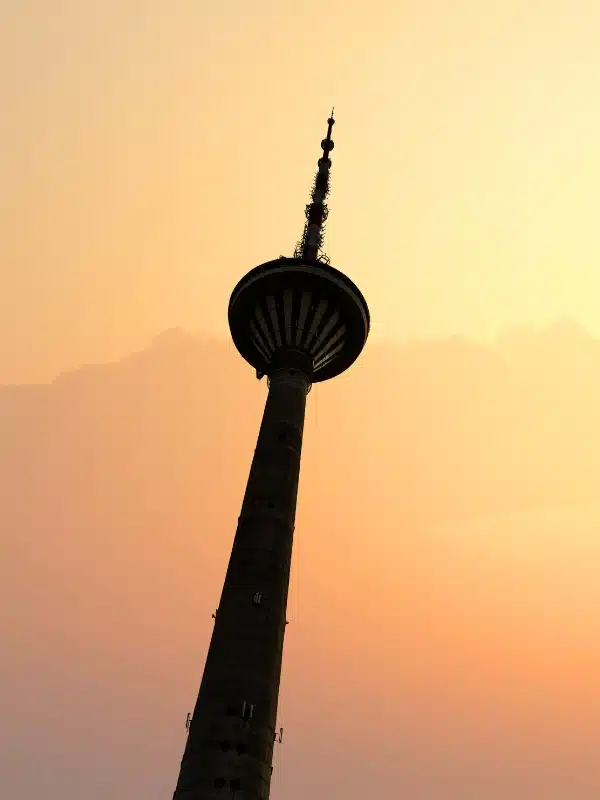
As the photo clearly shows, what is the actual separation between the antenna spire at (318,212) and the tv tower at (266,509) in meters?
0.10

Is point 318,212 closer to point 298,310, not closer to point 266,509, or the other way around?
point 298,310

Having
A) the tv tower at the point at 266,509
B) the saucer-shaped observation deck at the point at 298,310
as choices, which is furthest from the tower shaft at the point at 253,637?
the saucer-shaped observation deck at the point at 298,310

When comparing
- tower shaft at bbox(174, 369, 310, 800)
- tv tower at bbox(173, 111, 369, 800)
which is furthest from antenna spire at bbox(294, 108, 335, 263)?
tower shaft at bbox(174, 369, 310, 800)

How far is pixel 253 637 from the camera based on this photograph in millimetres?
42125

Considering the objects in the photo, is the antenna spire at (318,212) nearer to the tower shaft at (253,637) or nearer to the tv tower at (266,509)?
the tv tower at (266,509)

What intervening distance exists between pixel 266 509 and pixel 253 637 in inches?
346

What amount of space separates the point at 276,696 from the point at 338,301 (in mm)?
30798

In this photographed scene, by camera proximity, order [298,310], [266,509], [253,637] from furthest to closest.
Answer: [298,310] → [266,509] → [253,637]

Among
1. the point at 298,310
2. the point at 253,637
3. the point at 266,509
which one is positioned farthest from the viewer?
the point at 298,310

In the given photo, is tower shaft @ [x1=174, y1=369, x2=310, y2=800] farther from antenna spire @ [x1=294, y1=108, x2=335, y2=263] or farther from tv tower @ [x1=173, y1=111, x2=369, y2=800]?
antenna spire @ [x1=294, y1=108, x2=335, y2=263]

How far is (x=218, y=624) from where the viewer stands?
43.4 m

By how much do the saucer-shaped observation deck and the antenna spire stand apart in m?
3.93

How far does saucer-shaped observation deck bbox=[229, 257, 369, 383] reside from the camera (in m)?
56.7

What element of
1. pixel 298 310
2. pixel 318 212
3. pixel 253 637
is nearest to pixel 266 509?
pixel 253 637
